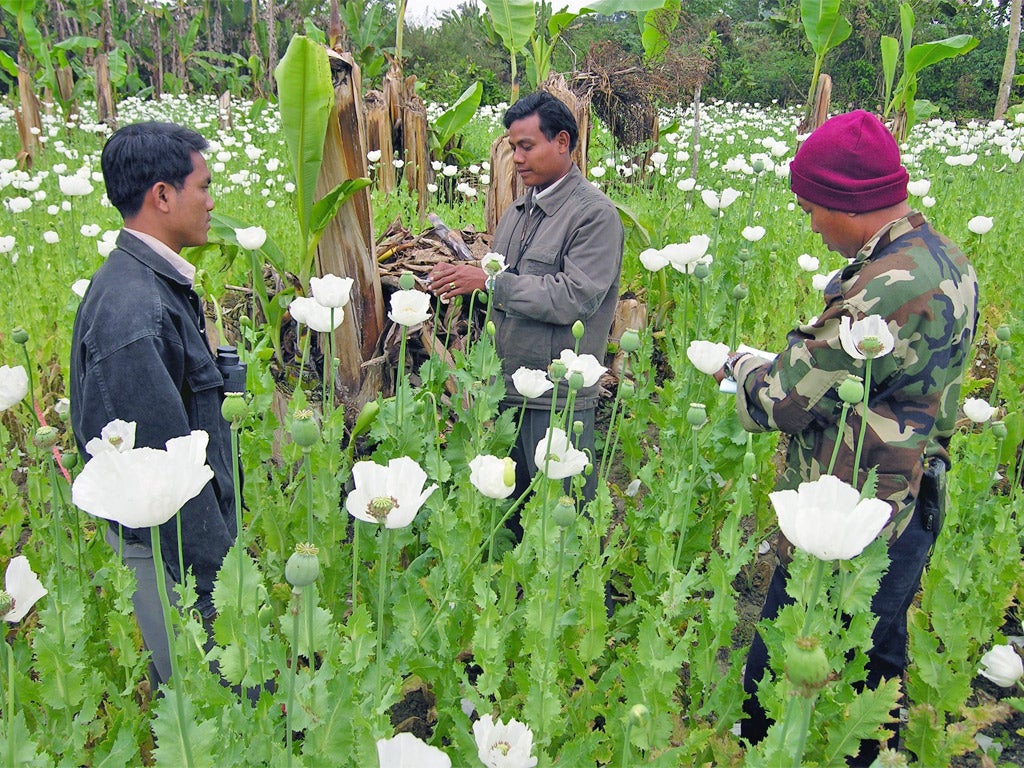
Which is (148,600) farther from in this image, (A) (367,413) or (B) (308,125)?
(B) (308,125)

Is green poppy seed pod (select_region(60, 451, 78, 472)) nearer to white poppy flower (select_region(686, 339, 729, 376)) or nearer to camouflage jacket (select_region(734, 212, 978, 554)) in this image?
white poppy flower (select_region(686, 339, 729, 376))

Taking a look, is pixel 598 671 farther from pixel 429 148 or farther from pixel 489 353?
pixel 429 148

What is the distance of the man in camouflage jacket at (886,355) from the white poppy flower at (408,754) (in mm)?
1068

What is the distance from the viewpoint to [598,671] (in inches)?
94.3

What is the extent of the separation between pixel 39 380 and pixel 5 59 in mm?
8239

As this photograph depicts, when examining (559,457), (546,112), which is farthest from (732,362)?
(546,112)

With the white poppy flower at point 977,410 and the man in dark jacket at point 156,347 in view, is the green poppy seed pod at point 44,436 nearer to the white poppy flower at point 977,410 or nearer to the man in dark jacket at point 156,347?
the man in dark jacket at point 156,347

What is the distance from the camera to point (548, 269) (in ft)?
9.57

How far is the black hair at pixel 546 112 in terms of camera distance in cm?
285

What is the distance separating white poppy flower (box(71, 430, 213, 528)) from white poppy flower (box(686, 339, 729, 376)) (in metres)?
1.37

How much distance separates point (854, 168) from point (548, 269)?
1248 millimetres

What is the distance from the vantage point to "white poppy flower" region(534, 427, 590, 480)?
5.70 feet

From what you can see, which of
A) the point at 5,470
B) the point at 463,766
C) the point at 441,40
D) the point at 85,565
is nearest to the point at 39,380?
the point at 5,470

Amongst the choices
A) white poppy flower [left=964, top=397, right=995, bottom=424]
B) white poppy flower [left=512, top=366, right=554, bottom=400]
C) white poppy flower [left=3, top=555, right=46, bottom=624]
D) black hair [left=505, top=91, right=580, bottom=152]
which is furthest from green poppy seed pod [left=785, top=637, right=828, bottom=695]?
black hair [left=505, top=91, right=580, bottom=152]
